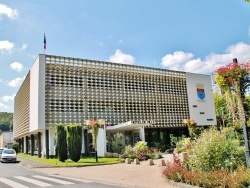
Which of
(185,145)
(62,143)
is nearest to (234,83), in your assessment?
(185,145)

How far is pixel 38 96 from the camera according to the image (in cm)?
3500

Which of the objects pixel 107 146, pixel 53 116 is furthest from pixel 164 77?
pixel 53 116

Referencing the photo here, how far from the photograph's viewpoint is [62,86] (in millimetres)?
37000

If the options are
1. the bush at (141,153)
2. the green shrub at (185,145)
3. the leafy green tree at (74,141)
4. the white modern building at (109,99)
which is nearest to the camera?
the green shrub at (185,145)

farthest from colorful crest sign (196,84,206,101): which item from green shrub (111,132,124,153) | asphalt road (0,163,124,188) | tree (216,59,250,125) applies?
tree (216,59,250,125)

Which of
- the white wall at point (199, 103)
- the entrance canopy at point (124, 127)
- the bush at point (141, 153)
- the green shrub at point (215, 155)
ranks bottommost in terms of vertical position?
the bush at point (141, 153)

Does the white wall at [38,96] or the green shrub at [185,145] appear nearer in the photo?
the green shrub at [185,145]

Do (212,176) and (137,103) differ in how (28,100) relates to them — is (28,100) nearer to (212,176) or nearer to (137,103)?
(137,103)

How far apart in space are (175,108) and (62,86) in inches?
712

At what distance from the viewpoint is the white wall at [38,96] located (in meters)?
34.8

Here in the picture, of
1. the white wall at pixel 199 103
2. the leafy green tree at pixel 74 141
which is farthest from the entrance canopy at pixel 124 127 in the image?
the white wall at pixel 199 103

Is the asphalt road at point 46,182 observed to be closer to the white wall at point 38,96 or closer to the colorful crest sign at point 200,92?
the white wall at point 38,96

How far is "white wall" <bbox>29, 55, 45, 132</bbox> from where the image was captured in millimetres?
34816

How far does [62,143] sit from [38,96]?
8.70m
